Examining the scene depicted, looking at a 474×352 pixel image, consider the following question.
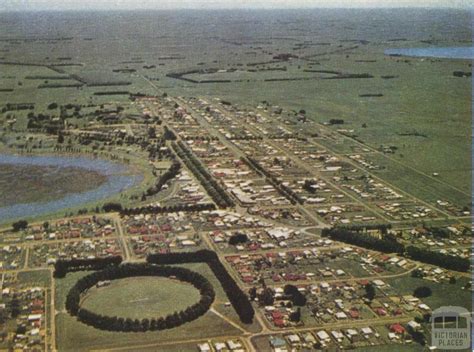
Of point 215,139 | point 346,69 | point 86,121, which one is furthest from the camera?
point 346,69

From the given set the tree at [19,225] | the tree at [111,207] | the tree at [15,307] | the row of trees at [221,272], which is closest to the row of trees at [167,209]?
the tree at [111,207]

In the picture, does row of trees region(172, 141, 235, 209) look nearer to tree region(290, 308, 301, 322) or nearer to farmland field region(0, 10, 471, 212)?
farmland field region(0, 10, 471, 212)

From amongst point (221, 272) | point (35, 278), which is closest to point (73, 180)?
point (35, 278)

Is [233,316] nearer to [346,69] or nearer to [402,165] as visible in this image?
[402,165]

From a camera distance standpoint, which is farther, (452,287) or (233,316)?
(452,287)

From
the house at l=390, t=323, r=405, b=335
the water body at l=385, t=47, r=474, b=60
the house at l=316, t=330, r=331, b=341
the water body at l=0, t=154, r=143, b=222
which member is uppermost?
the house at l=390, t=323, r=405, b=335

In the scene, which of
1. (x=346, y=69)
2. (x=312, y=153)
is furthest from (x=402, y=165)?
(x=346, y=69)

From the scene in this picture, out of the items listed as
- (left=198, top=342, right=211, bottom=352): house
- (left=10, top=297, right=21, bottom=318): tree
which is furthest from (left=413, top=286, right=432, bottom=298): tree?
(left=10, top=297, right=21, bottom=318): tree
